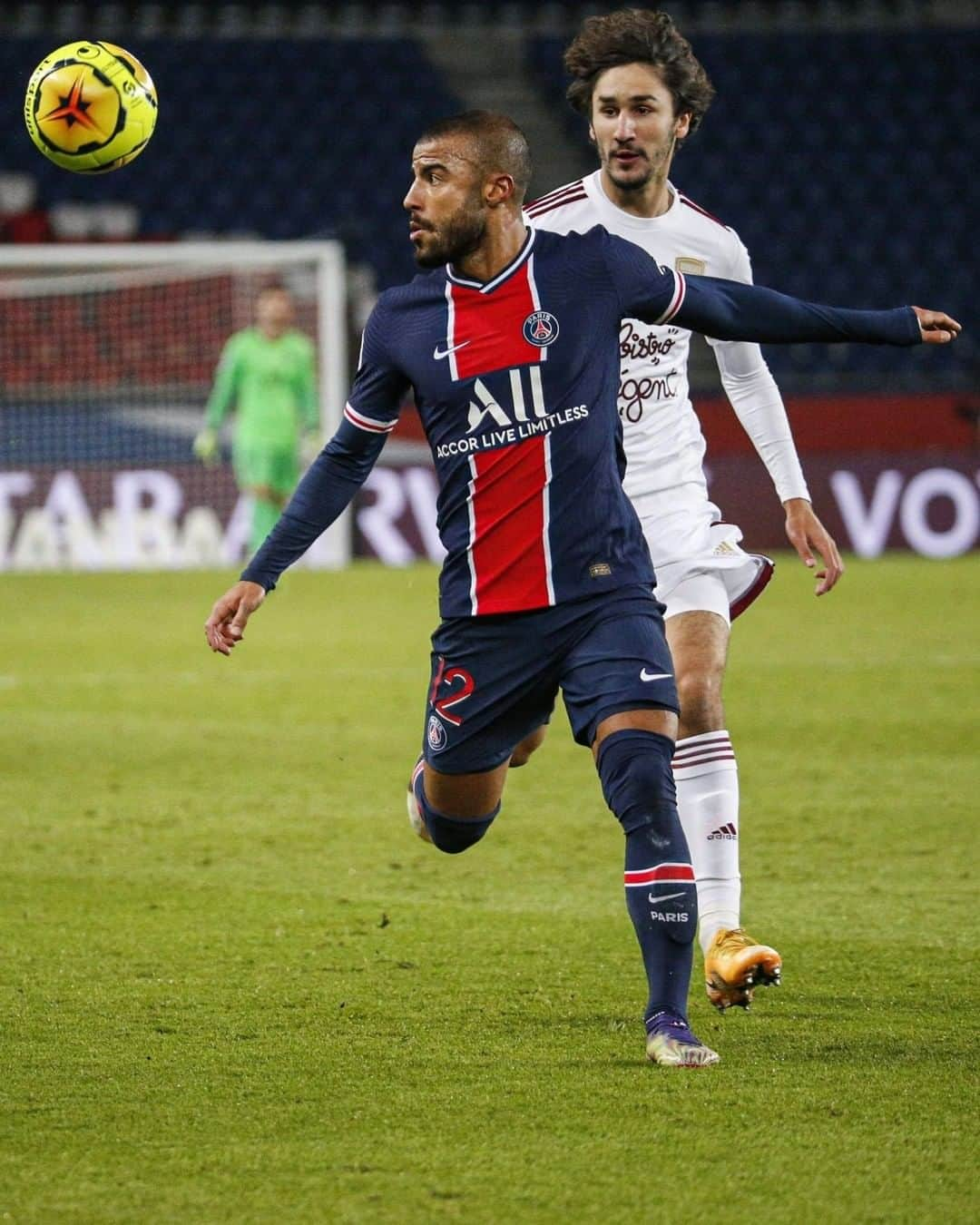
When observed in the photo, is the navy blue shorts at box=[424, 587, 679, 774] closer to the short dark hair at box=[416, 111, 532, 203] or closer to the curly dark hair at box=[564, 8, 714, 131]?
the short dark hair at box=[416, 111, 532, 203]

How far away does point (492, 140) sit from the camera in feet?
13.9

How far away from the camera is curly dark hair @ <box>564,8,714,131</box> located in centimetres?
497

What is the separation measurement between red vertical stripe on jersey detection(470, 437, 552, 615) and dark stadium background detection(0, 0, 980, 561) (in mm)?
16710

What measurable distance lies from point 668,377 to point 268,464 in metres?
11.4

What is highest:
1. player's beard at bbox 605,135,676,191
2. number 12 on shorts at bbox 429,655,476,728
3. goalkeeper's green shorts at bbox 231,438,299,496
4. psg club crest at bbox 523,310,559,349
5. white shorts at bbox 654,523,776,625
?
player's beard at bbox 605,135,676,191

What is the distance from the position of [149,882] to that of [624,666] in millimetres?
2370

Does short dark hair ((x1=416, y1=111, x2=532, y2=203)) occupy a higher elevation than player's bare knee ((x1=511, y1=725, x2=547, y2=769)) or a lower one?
higher

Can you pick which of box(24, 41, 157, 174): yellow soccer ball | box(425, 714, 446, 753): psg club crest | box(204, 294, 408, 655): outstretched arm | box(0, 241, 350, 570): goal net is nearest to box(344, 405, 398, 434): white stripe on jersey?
box(204, 294, 408, 655): outstretched arm

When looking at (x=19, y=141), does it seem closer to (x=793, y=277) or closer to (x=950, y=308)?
(x=793, y=277)

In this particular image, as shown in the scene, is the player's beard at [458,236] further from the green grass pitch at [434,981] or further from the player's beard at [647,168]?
the green grass pitch at [434,981]

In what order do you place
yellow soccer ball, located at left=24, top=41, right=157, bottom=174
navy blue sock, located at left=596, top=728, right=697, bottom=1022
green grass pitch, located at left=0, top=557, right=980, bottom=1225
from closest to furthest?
Result: 1. green grass pitch, located at left=0, top=557, right=980, bottom=1225
2. navy blue sock, located at left=596, top=728, right=697, bottom=1022
3. yellow soccer ball, located at left=24, top=41, right=157, bottom=174

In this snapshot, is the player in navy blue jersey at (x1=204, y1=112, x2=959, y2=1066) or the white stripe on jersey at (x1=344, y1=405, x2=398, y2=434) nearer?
the player in navy blue jersey at (x1=204, y1=112, x2=959, y2=1066)

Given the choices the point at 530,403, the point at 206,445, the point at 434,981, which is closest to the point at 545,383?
the point at 530,403

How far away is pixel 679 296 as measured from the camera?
4.22 meters
